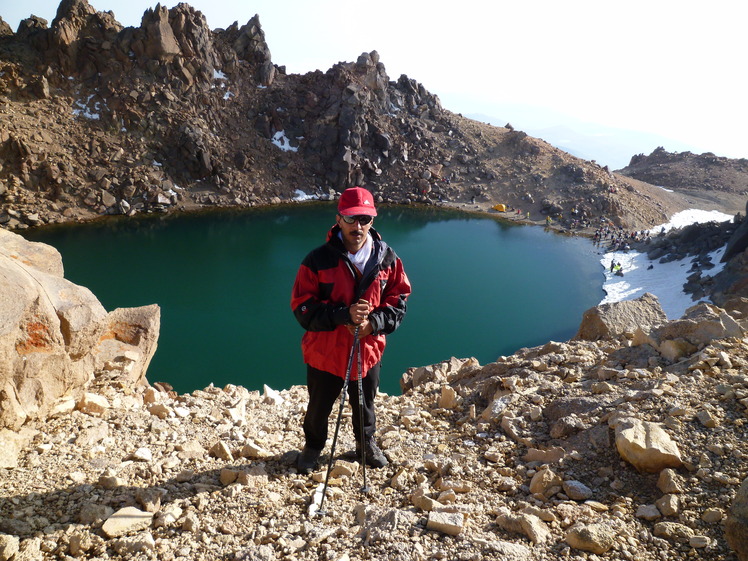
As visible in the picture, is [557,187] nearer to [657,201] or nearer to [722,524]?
[657,201]

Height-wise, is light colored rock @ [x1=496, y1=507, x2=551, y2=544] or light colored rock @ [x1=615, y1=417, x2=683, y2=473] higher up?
light colored rock @ [x1=615, y1=417, x2=683, y2=473]

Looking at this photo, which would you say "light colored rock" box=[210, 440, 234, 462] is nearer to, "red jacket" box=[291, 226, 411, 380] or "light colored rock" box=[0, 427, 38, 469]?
"red jacket" box=[291, 226, 411, 380]

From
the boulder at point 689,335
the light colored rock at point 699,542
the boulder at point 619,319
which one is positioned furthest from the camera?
the boulder at point 619,319

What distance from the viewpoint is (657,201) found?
40875 mm

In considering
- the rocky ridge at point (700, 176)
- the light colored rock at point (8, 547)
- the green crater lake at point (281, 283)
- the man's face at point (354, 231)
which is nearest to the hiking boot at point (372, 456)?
the man's face at point (354, 231)

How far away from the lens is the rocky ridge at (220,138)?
98.5ft

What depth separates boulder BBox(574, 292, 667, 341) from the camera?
798 centimetres

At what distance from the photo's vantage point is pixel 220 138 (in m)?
37.3

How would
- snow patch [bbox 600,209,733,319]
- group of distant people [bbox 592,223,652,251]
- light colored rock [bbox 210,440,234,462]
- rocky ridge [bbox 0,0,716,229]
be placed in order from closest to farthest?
light colored rock [bbox 210,440,234,462] → snow patch [bbox 600,209,733,319] → rocky ridge [bbox 0,0,716,229] → group of distant people [bbox 592,223,652,251]

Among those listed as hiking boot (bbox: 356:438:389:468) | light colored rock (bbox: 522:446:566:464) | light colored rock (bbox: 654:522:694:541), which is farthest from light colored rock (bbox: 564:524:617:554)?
hiking boot (bbox: 356:438:389:468)

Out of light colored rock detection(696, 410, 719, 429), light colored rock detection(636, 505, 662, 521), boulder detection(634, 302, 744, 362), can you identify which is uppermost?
boulder detection(634, 302, 744, 362)

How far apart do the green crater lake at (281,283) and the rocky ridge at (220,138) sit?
11.6ft

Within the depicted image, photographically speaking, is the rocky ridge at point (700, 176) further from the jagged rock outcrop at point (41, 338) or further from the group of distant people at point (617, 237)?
the jagged rock outcrop at point (41, 338)

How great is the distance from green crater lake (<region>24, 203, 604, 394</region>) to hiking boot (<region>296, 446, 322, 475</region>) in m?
9.50
